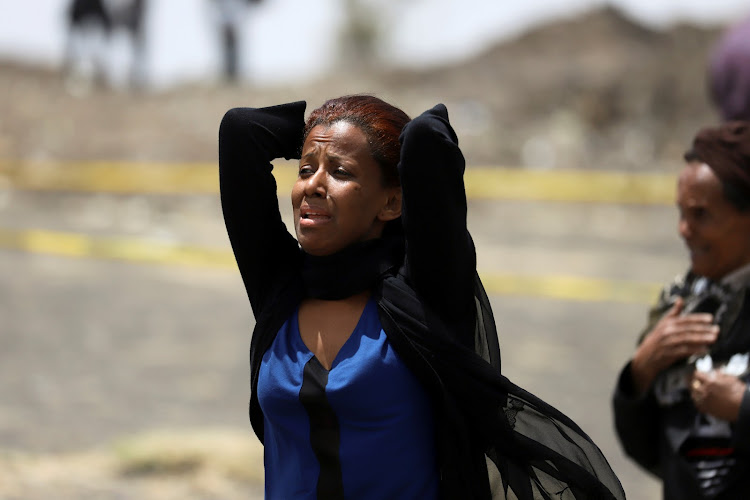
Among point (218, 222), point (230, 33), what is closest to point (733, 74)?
point (218, 222)

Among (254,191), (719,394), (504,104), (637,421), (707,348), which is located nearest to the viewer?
(254,191)

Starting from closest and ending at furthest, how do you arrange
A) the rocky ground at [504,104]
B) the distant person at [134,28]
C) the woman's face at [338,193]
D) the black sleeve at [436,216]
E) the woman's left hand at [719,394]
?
1. the black sleeve at [436,216]
2. the woman's face at [338,193]
3. the woman's left hand at [719,394]
4. the rocky ground at [504,104]
5. the distant person at [134,28]

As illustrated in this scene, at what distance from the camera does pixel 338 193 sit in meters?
2.06

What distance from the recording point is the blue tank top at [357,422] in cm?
200

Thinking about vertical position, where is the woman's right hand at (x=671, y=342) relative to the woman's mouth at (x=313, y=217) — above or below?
below

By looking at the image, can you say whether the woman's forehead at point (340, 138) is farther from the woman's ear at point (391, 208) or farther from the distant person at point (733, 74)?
the distant person at point (733, 74)

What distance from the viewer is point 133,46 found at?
20.3 meters

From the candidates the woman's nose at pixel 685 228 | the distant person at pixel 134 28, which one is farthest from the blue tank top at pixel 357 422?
the distant person at pixel 134 28

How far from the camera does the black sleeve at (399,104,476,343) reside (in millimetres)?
1934

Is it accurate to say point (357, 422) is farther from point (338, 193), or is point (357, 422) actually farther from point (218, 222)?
point (218, 222)

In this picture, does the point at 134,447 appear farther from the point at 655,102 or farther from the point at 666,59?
the point at 666,59

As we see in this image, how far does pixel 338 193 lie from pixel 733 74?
26.5 ft

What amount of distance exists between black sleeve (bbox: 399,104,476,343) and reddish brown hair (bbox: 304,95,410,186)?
12 centimetres

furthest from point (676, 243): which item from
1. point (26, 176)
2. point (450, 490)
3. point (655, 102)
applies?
point (450, 490)
